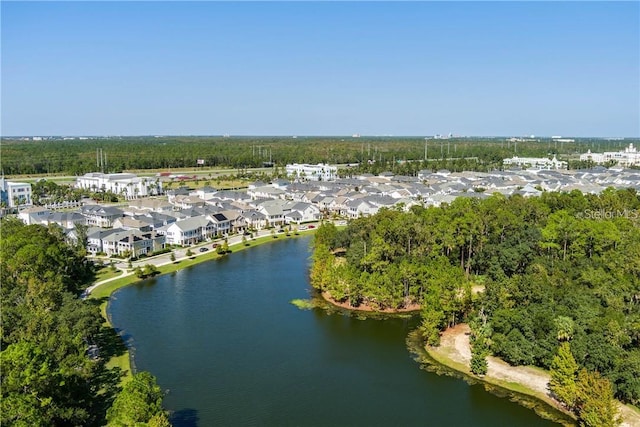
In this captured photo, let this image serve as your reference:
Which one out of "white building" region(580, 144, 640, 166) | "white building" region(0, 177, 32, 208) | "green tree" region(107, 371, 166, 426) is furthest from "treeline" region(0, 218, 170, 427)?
"white building" region(580, 144, 640, 166)

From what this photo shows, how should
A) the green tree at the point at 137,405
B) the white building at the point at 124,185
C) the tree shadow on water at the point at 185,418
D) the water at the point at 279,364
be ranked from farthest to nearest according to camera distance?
the white building at the point at 124,185, the water at the point at 279,364, the tree shadow on water at the point at 185,418, the green tree at the point at 137,405

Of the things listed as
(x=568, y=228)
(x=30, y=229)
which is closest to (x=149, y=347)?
(x=30, y=229)

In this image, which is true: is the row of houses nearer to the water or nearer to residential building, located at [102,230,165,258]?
residential building, located at [102,230,165,258]

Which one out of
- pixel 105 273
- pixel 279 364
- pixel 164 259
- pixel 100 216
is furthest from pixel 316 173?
pixel 279 364

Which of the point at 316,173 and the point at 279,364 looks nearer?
the point at 279,364

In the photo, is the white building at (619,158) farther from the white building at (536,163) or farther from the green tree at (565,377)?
the green tree at (565,377)

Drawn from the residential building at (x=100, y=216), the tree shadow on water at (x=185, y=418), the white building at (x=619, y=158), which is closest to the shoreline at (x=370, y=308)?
the tree shadow on water at (x=185, y=418)

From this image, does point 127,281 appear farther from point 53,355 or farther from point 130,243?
point 53,355
